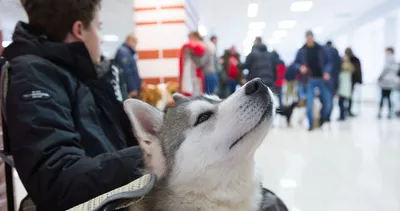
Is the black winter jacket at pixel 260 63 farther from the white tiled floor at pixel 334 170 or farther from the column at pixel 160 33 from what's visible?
the column at pixel 160 33

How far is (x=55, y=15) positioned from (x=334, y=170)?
332 centimetres

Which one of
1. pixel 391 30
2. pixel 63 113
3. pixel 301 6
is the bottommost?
pixel 63 113

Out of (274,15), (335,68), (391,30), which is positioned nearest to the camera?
(335,68)

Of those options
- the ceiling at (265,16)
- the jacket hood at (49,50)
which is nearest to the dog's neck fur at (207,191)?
the jacket hood at (49,50)

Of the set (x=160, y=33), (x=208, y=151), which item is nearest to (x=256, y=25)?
(x=160, y=33)

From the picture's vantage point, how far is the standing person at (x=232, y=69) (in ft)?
28.6

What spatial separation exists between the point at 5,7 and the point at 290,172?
10.1 feet

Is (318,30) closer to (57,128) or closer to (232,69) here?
(232,69)

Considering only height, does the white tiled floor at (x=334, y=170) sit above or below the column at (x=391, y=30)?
below

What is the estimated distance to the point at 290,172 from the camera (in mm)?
3861

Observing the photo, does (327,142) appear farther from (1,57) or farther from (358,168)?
(1,57)

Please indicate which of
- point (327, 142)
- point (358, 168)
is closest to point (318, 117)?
point (327, 142)

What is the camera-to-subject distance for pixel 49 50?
133cm

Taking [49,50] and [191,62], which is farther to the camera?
[191,62]
